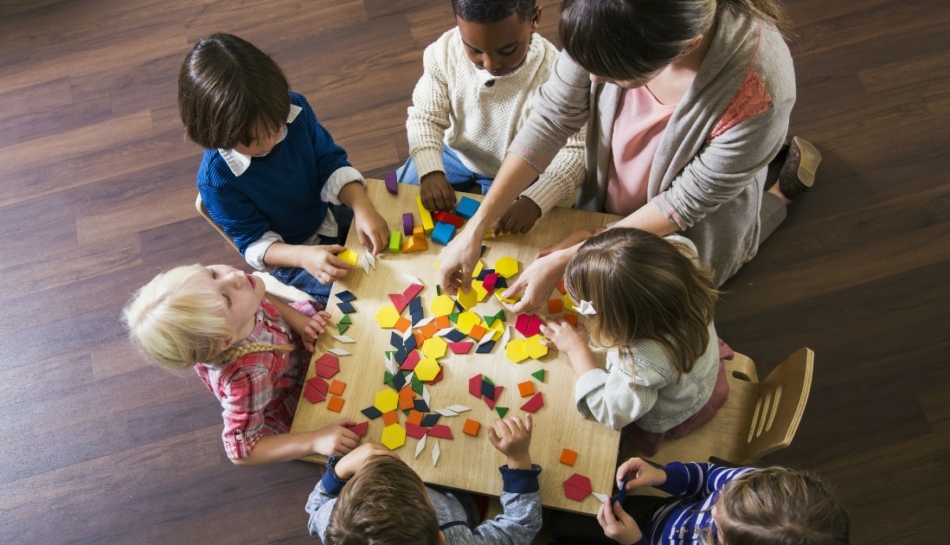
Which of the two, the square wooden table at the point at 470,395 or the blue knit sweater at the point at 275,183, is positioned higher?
the blue knit sweater at the point at 275,183

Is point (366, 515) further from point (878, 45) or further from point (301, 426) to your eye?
point (878, 45)

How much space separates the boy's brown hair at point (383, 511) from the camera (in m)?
1.16

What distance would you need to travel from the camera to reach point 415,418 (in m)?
1.40

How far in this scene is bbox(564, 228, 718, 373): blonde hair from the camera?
128cm

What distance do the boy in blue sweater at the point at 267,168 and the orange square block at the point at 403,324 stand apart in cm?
19

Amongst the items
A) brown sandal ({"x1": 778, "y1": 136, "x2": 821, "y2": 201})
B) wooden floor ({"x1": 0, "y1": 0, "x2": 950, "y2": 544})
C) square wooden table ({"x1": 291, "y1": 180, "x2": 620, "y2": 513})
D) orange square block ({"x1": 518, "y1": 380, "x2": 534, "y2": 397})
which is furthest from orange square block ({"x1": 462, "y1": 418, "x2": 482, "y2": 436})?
brown sandal ({"x1": 778, "y1": 136, "x2": 821, "y2": 201})

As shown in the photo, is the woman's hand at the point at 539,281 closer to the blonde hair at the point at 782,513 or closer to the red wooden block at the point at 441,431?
the red wooden block at the point at 441,431

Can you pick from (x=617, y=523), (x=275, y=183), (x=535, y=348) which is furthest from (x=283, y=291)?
(x=617, y=523)

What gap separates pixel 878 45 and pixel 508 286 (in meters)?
2.09

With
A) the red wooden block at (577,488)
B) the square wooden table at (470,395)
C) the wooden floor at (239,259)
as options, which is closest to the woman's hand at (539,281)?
the square wooden table at (470,395)

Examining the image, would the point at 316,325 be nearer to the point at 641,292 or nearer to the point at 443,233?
the point at 443,233

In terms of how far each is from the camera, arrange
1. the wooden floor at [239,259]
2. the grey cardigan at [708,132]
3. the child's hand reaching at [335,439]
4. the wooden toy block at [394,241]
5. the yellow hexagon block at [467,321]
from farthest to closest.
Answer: the wooden floor at [239,259] < the wooden toy block at [394,241] < the yellow hexagon block at [467,321] < the child's hand reaching at [335,439] < the grey cardigan at [708,132]

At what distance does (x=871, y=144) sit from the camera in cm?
246

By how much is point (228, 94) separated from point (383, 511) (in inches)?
37.0
